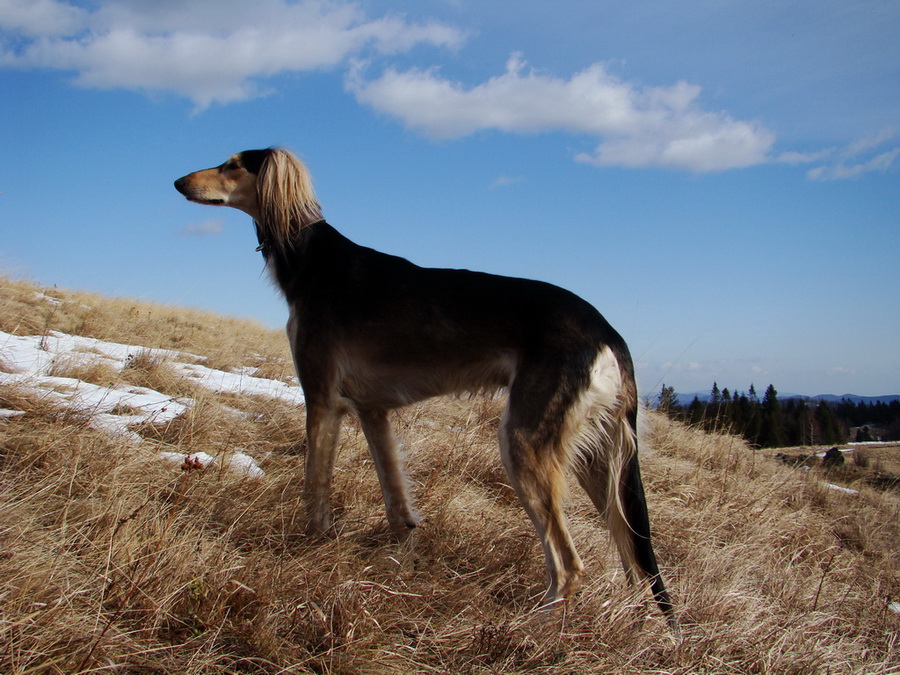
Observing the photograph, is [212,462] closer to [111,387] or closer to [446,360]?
[446,360]

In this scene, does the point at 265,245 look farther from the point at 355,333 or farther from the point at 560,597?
the point at 560,597

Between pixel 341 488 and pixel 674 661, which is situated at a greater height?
pixel 341 488

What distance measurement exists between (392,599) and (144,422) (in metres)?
2.38

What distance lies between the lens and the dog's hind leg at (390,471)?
3549 mm

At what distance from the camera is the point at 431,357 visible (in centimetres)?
321

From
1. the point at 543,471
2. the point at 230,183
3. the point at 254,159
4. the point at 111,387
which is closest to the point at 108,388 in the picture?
the point at 111,387

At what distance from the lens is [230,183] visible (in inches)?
158

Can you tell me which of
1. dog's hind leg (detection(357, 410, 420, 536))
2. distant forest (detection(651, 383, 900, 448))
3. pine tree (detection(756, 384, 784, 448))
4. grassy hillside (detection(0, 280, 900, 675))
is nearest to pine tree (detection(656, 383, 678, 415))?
distant forest (detection(651, 383, 900, 448))

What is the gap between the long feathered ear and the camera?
Answer: 381 centimetres

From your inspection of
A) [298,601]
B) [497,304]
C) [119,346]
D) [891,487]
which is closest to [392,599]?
[298,601]

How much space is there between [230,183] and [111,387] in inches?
75.5

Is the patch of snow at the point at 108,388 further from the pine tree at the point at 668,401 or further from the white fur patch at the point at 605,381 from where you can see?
the pine tree at the point at 668,401

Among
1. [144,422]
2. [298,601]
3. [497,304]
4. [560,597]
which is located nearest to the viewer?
[298,601]

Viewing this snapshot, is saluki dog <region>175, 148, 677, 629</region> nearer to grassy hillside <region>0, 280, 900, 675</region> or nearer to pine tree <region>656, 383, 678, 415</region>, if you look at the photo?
grassy hillside <region>0, 280, 900, 675</region>
